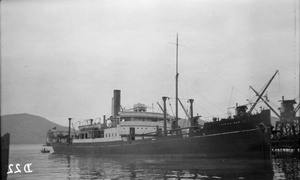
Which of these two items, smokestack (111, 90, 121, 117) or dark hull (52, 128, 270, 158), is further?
smokestack (111, 90, 121, 117)

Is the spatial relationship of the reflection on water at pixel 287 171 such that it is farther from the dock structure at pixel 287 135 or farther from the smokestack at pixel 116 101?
the smokestack at pixel 116 101

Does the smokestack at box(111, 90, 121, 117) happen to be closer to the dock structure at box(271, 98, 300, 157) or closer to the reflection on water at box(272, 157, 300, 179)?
the dock structure at box(271, 98, 300, 157)

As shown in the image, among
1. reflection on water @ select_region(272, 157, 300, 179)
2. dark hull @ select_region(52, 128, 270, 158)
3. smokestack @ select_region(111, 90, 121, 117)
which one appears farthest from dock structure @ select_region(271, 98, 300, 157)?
smokestack @ select_region(111, 90, 121, 117)

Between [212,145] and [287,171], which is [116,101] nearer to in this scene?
[212,145]

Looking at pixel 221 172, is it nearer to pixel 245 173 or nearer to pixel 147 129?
pixel 245 173

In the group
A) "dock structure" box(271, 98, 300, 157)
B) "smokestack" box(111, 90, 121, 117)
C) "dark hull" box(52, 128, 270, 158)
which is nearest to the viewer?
"dark hull" box(52, 128, 270, 158)

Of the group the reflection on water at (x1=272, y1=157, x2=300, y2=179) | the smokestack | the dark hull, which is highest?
the smokestack

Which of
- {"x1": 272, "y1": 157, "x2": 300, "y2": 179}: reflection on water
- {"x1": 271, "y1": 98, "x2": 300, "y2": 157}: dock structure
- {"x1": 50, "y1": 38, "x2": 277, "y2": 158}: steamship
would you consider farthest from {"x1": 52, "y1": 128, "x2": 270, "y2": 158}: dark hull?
{"x1": 271, "y1": 98, "x2": 300, "y2": 157}: dock structure

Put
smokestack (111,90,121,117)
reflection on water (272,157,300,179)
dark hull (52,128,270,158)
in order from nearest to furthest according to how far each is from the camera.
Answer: reflection on water (272,157,300,179) < dark hull (52,128,270,158) < smokestack (111,90,121,117)

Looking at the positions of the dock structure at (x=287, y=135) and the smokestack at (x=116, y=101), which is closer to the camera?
the dock structure at (x=287, y=135)

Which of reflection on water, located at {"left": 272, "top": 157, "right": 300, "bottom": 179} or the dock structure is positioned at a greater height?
the dock structure

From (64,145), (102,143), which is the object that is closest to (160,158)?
(102,143)

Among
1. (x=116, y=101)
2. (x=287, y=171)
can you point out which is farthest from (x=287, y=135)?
(x=116, y=101)

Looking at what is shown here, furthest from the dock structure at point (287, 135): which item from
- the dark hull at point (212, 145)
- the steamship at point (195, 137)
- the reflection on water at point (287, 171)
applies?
the reflection on water at point (287, 171)
